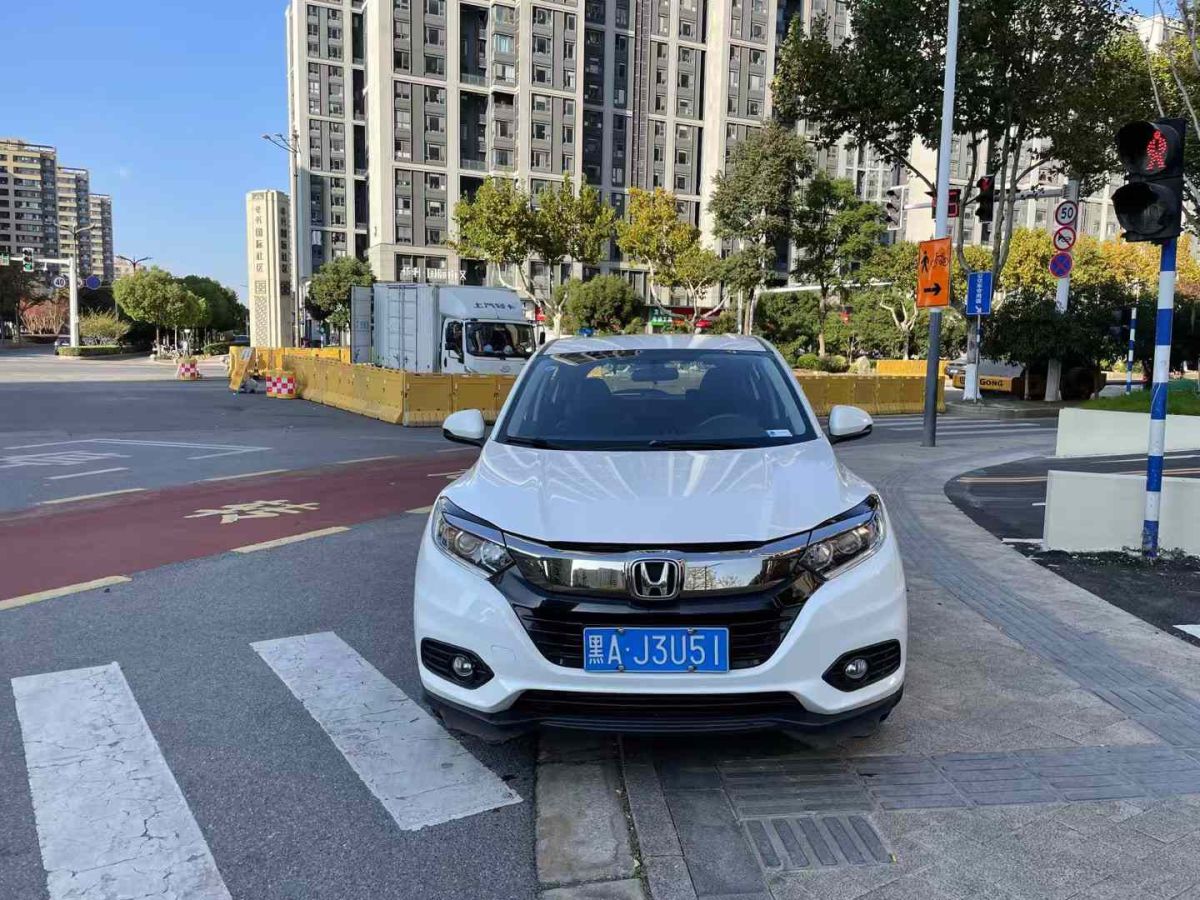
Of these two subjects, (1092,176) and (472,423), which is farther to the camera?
(1092,176)

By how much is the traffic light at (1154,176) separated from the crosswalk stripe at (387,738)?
17.9 feet

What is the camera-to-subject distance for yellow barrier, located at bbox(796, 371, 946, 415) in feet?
71.8

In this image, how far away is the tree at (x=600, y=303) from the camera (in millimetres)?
59719

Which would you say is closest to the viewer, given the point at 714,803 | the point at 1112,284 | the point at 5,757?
the point at 714,803

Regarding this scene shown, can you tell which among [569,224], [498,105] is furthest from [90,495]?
[498,105]

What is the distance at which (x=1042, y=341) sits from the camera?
85.7 feet

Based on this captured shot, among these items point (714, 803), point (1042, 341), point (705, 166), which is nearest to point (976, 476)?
point (714, 803)

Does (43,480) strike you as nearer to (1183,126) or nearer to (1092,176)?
(1183,126)

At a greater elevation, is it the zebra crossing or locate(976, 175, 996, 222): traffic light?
locate(976, 175, 996, 222): traffic light

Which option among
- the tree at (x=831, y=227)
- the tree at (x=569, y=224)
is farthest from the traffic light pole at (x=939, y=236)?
the tree at (x=569, y=224)

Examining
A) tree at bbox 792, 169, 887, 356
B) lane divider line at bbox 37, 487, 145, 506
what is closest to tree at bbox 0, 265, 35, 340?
tree at bbox 792, 169, 887, 356

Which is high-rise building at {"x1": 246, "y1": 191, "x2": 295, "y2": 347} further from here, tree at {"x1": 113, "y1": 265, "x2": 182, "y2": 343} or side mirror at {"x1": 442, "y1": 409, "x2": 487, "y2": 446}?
side mirror at {"x1": 442, "y1": 409, "x2": 487, "y2": 446}

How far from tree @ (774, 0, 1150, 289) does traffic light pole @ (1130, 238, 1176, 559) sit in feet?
58.0

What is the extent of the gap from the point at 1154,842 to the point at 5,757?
13.3ft
